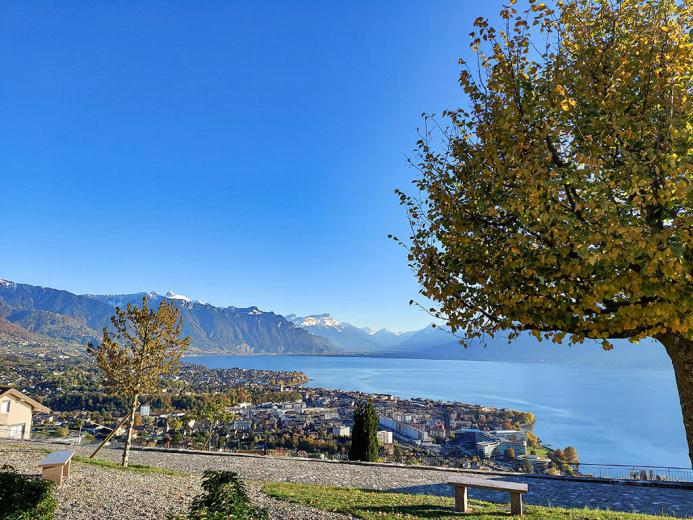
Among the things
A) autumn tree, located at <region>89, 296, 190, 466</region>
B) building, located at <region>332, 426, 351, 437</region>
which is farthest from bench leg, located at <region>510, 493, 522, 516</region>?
building, located at <region>332, 426, 351, 437</region>

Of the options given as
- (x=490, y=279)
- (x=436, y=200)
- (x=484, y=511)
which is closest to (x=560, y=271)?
(x=490, y=279)

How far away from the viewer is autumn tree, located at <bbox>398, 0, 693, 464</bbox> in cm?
396

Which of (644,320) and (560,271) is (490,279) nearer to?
(560,271)

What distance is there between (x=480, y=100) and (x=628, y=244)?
3067 millimetres

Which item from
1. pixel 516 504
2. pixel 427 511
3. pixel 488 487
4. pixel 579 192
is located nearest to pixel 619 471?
pixel 516 504

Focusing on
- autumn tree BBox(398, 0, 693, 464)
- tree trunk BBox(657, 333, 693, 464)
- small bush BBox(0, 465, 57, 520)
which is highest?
autumn tree BBox(398, 0, 693, 464)

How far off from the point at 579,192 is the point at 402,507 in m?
7.30

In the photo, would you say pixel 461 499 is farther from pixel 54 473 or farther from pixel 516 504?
pixel 54 473

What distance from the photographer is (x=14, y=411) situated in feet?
101

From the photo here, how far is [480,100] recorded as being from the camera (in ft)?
19.3

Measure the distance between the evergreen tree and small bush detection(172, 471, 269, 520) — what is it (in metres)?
14.3

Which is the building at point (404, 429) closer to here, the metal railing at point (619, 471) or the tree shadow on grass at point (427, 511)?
the metal railing at point (619, 471)

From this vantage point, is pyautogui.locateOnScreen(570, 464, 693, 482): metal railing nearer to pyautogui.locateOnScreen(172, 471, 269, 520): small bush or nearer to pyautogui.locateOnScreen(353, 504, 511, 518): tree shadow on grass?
pyautogui.locateOnScreen(353, 504, 511, 518): tree shadow on grass

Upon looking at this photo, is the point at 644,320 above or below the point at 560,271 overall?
below
